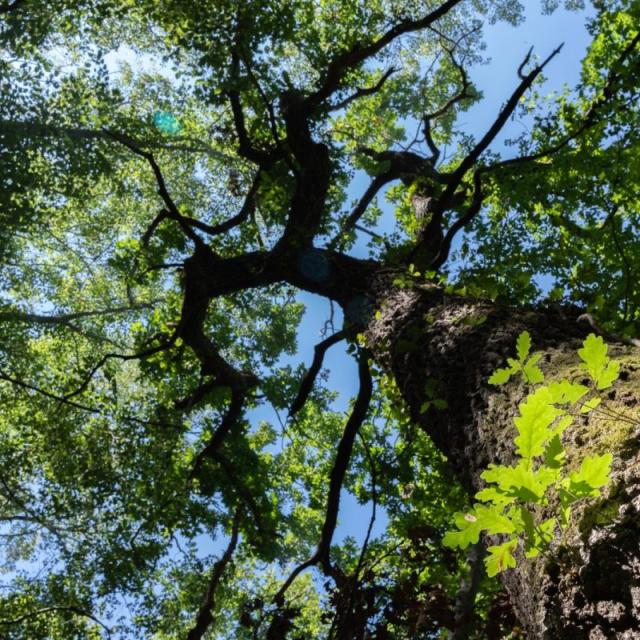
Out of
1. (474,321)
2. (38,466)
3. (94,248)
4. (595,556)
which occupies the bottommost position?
(595,556)

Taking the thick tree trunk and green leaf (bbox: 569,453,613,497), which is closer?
green leaf (bbox: 569,453,613,497)

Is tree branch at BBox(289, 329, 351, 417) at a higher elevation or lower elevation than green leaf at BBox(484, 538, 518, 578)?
higher

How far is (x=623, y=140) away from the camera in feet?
19.9

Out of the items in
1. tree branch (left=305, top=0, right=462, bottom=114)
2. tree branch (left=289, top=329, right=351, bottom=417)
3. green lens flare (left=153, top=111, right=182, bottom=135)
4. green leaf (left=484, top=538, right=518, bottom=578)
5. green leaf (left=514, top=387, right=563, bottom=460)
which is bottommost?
green leaf (left=484, top=538, right=518, bottom=578)

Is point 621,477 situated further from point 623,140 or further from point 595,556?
point 623,140

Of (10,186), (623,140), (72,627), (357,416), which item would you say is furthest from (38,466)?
(623,140)

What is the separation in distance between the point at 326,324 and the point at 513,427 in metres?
4.15

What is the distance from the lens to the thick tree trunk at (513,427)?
3.74 ft

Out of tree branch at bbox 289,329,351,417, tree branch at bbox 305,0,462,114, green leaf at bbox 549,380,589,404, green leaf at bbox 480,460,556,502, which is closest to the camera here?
green leaf at bbox 480,460,556,502

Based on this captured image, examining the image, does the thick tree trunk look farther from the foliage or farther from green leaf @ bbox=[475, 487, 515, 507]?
green leaf @ bbox=[475, 487, 515, 507]

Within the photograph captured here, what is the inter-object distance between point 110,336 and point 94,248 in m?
2.57

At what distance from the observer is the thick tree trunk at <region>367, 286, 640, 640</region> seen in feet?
3.74

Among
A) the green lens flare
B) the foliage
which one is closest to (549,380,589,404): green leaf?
the foliage

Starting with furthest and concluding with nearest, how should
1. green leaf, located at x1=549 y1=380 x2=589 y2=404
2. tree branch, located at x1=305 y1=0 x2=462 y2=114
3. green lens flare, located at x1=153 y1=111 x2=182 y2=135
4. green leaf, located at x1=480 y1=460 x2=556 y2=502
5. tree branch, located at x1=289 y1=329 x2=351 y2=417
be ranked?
green lens flare, located at x1=153 y1=111 x2=182 y2=135 → tree branch, located at x1=305 y1=0 x2=462 y2=114 → tree branch, located at x1=289 y1=329 x2=351 y2=417 → green leaf, located at x1=549 y1=380 x2=589 y2=404 → green leaf, located at x1=480 y1=460 x2=556 y2=502
